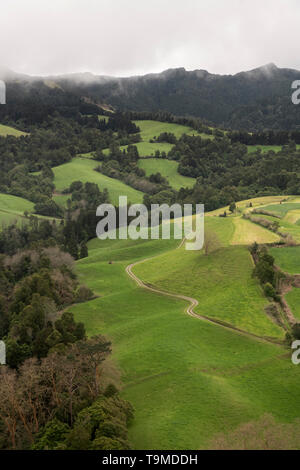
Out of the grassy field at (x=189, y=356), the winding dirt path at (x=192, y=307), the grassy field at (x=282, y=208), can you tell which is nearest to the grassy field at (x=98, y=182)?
the grassy field at (x=282, y=208)

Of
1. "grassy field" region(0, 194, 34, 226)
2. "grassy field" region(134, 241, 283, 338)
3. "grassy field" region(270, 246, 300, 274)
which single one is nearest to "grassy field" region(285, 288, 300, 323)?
"grassy field" region(134, 241, 283, 338)

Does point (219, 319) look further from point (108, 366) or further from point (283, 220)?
point (283, 220)

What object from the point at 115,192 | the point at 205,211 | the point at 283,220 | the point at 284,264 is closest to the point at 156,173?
the point at 115,192

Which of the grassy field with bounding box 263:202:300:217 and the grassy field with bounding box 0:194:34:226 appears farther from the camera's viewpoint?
the grassy field with bounding box 0:194:34:226

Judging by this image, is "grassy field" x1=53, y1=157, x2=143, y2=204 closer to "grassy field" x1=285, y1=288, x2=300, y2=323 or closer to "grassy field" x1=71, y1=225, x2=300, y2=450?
"grassy field" x1=71, y1=225, x2=300, y2=450

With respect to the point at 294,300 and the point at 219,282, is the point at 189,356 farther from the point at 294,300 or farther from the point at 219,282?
the point at 219,282

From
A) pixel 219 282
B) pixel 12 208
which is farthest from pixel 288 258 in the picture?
pixel 12 208
